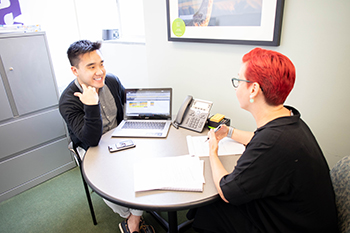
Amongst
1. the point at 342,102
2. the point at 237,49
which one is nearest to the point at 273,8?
the point at 237,49

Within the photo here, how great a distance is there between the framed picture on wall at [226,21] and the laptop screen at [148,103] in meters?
0.61

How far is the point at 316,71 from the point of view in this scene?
1493mm

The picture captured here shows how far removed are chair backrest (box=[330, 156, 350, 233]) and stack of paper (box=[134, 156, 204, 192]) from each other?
2.07 feet

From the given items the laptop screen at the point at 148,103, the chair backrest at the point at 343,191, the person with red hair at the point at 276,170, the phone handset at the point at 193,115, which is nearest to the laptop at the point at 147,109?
the laptop screen at the point at 148,103

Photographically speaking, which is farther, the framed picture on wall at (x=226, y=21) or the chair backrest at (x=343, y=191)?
the framed picture on wall at (x=226, y=21)

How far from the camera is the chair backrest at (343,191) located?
0.99 m

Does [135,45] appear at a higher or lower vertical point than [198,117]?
higher

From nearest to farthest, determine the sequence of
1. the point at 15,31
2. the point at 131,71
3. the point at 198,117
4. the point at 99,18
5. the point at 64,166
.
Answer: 1. the point at 198,117
2. the point at 15,31
3. the point at 64,166
4. the point at 131,71
5. the point at 99,18

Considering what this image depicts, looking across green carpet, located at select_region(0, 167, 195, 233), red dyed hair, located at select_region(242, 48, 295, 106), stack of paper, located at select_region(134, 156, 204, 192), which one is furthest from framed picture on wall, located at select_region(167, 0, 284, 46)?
green carpet, located at select_region(0, 167, 195, 233)

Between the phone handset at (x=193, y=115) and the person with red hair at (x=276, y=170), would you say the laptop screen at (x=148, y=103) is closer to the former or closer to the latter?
the phone handset at (x=193, y=115)

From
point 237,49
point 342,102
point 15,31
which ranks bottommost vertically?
point 342,102

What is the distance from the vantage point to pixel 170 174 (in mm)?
1173

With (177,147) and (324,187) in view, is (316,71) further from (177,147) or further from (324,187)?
(177,147)

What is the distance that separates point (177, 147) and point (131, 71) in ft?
5.51
